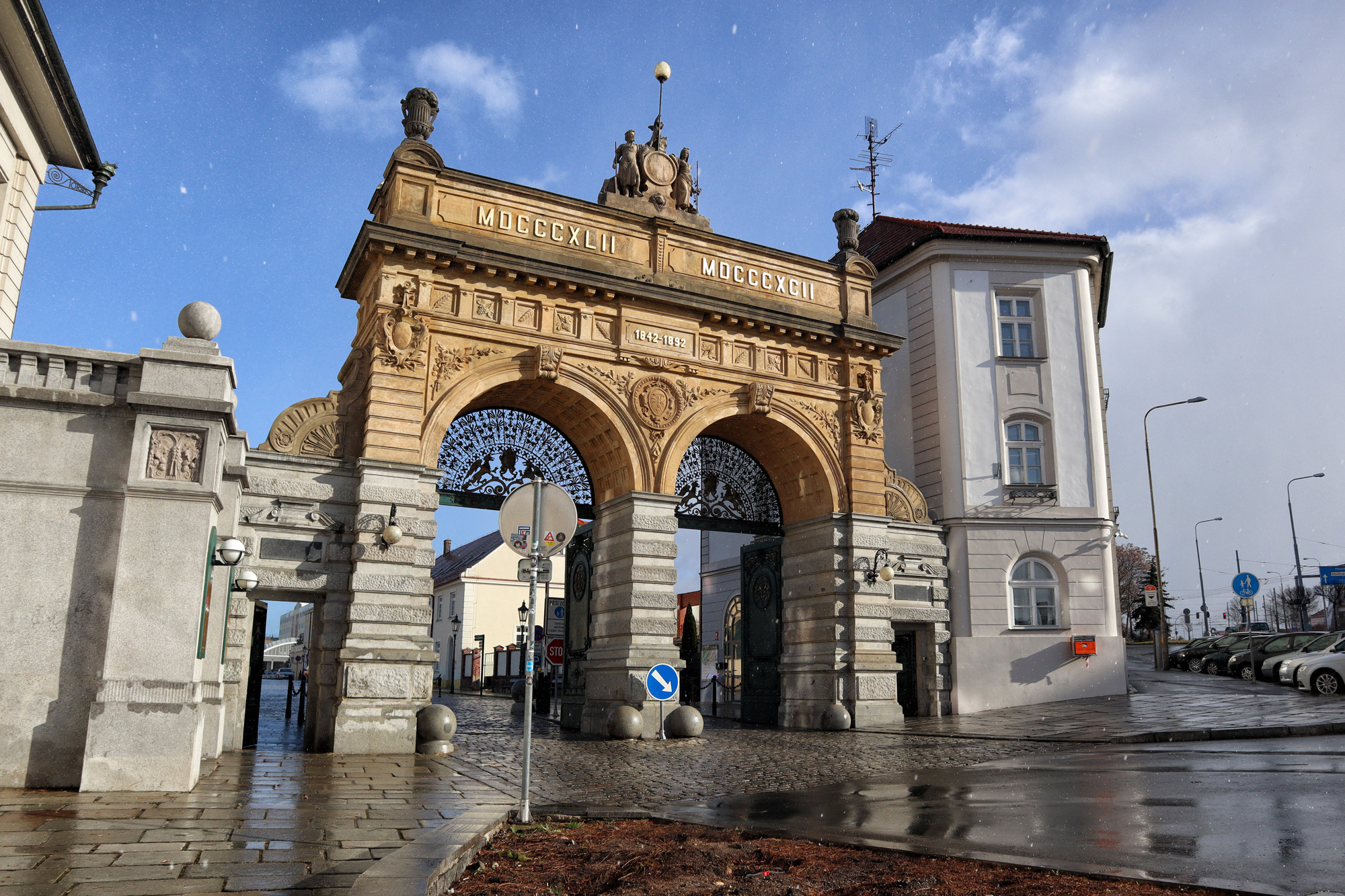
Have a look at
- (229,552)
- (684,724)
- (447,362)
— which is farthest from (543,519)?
(684,724)

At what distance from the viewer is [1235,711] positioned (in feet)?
56.2

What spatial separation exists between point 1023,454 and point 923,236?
19.1 ft

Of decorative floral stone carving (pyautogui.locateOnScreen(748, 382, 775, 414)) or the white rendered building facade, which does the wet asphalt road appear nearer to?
decorative floral stone carving (pyautogui.locateOnScreen(748, 382, 775, 414))

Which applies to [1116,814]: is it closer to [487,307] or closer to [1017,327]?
[487,307]

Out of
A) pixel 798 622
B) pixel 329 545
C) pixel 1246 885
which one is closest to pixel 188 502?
pixel 329 545

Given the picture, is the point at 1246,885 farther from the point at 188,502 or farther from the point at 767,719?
the point at 767,719

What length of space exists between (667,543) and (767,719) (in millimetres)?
5536

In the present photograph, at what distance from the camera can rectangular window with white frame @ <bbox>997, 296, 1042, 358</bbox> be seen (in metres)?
23.3

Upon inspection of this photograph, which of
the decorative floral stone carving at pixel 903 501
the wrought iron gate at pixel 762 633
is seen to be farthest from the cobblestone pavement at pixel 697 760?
the decorative floral stone carving at pixel 903 501

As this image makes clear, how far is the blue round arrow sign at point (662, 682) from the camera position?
32.0ft

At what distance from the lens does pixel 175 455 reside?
943 cm

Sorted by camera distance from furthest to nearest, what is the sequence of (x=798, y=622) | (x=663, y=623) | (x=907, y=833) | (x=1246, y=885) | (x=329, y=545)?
(x=798, y=622), (x=663, y=623), (x=329, y=545), (x=907, y=833), (x=1246, y=885)

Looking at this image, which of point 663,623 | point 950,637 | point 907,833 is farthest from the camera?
point 950,637

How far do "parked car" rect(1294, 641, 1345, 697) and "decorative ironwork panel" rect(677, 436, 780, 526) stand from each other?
12003 millimetres
